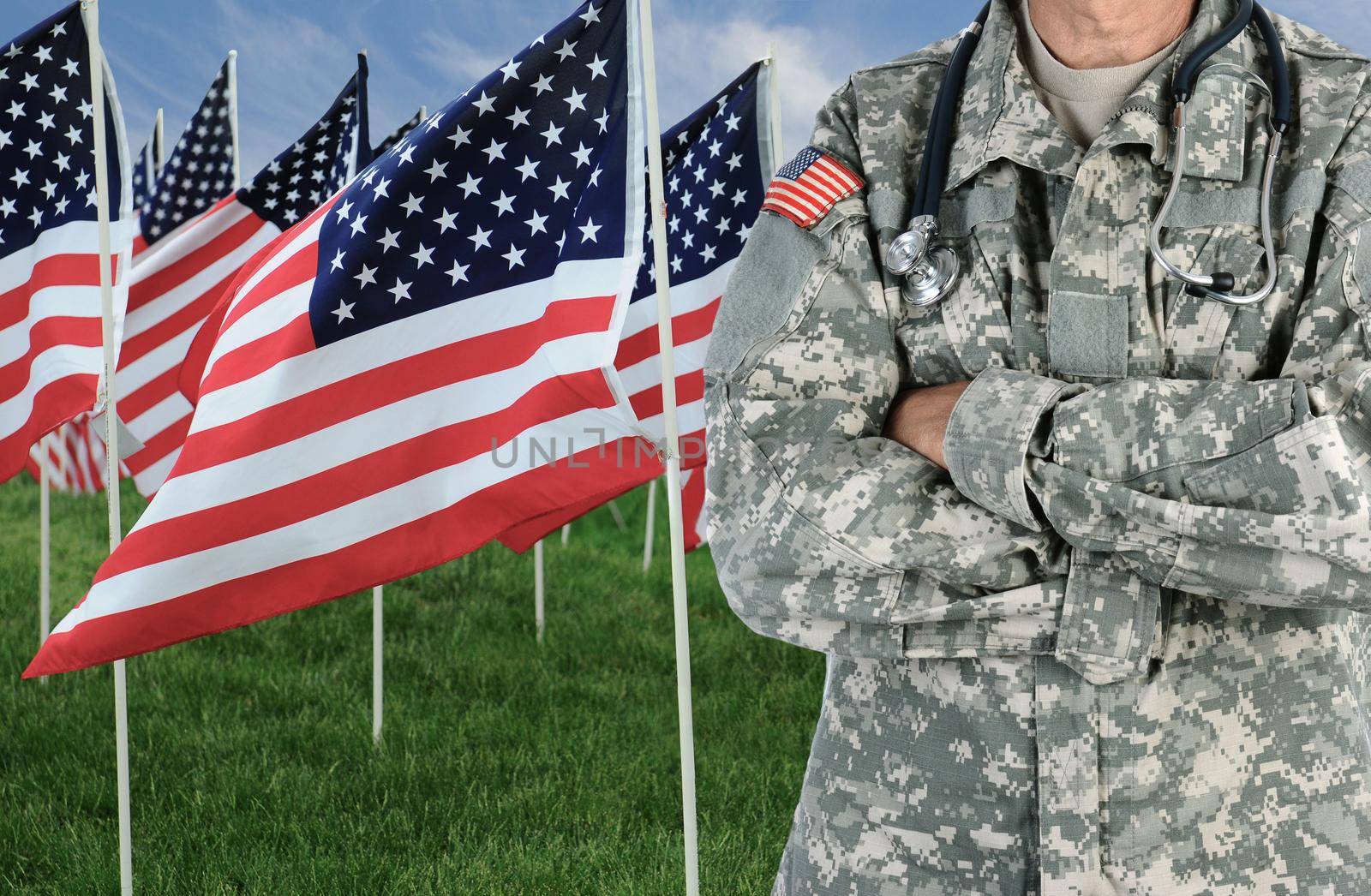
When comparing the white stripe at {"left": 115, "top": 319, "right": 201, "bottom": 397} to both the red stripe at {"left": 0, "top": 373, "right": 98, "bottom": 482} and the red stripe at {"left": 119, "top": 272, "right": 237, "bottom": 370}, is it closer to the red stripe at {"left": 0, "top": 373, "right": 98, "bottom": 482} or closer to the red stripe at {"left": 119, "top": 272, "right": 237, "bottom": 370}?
the red stripe at {"left": 119, "top": 272, "right": 237, "bottom": 370}

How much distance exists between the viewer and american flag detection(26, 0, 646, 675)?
3.04 m

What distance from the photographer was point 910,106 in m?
1.97

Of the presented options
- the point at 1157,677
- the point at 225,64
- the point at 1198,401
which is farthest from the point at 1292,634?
the point at 225,64

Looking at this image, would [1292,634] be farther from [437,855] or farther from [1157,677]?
[437,855]

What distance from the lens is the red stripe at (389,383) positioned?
302 centimetres

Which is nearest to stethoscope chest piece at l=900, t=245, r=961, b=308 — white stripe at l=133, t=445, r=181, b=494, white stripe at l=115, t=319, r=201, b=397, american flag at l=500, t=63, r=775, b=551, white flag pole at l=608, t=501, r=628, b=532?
american flag at l=500, t=63, r=775, b=551

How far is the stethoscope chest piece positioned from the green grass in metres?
2.71

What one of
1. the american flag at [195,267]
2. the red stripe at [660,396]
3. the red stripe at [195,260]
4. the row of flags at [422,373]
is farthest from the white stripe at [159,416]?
the row of flags at [422,373]

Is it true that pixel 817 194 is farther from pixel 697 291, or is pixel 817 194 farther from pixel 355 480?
pixel 697 291

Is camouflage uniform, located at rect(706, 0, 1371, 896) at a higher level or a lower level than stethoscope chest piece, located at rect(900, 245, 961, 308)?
lower

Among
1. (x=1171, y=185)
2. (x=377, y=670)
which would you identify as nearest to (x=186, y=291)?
(x=377, y=670)

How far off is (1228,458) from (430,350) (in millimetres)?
2143

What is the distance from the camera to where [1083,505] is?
1.59 meters

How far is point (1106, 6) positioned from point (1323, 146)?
36cm
